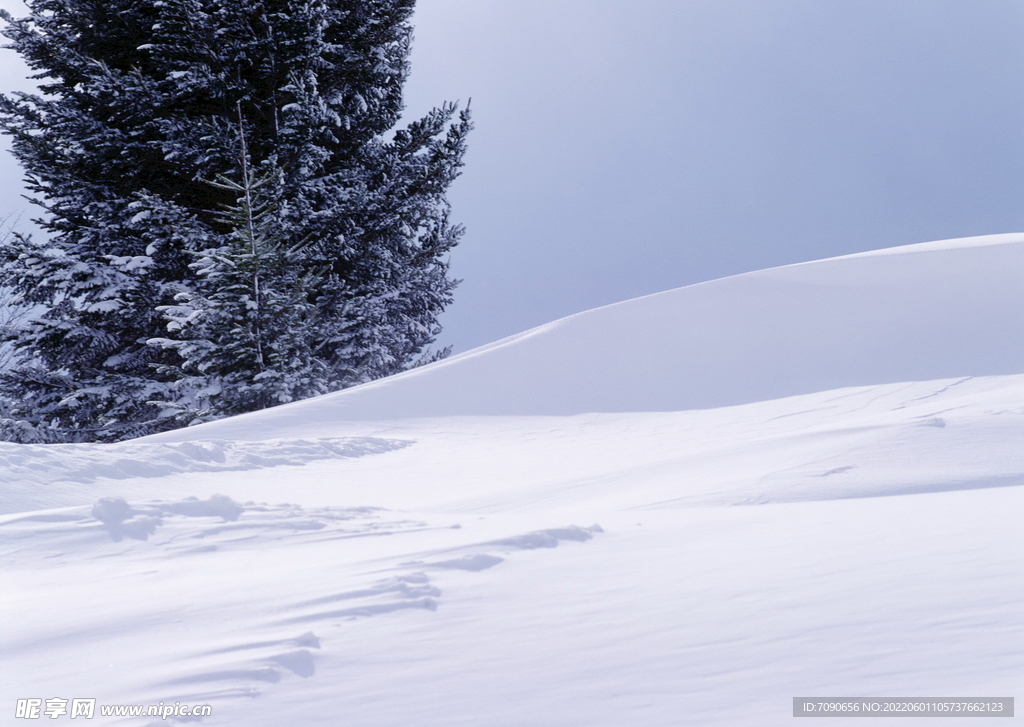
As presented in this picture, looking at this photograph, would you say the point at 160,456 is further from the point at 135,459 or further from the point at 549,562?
the point at 549,562

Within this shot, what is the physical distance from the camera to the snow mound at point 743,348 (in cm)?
470

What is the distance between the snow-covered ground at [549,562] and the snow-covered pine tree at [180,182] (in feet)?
21.9

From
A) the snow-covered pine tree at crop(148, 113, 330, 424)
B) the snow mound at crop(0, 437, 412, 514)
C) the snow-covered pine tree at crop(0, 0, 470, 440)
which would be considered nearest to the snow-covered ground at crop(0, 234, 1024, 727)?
the snow mound at crop(0, 437, 412, 514)

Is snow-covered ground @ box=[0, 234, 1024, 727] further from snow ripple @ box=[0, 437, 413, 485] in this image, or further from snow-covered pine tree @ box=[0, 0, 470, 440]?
snow-covered pine tree @ box=[0, 0, 470, 440]

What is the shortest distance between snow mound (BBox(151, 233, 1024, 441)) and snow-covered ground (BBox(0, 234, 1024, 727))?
0.10 m

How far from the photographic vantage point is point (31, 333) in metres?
10.4

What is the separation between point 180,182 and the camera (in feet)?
39.3

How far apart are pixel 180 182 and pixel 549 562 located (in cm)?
1194

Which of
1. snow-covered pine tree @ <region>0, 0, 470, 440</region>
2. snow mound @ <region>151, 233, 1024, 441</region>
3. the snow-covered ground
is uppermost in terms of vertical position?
snow-covered pine tree @ <region>0, 0, 470, 440</region>

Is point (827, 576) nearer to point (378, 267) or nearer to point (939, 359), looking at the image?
point (939, 359)

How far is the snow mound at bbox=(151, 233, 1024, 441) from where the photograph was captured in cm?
470

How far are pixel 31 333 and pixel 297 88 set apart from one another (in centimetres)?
494

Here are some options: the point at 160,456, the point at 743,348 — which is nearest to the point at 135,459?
the point at 160,456

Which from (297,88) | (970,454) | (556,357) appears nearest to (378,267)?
(297,88)
